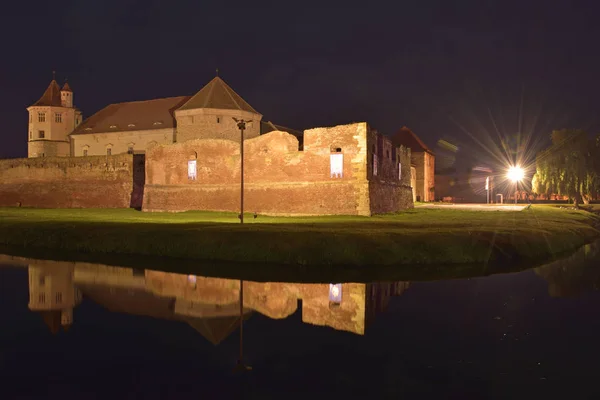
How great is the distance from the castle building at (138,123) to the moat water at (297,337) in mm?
32857

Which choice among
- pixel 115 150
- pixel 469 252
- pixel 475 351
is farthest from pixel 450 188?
pixel 475 351

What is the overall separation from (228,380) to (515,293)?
394 inches

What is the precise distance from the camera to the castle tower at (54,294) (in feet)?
42.9

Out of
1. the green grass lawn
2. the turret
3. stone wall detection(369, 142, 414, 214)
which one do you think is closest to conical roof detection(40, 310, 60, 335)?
the green grass lawn

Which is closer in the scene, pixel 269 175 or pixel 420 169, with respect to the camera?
pixel 269 175

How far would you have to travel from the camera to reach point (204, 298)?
1473cm

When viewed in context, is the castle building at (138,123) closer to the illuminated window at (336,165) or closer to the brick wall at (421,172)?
the illuminated window at (336,165)

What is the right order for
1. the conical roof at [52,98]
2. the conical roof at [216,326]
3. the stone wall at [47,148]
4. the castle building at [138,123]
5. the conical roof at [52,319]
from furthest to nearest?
the conical roof at [52,98]
the stone wall at [47,148]
the castle building at [138,123]
the conical roof at [52,319]
the conical roof at [216,326]

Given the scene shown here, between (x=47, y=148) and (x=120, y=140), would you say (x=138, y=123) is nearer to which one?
(x=120, y=140)

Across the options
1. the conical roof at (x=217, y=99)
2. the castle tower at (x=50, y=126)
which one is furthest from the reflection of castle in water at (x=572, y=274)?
the castle tower at (x=50, y=126)

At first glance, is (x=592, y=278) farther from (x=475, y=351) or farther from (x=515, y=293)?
(x=475, y=351)

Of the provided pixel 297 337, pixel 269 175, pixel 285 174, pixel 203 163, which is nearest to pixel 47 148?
pixel 203 163

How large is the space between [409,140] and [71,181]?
4166cm

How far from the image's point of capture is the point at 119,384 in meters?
8.52
